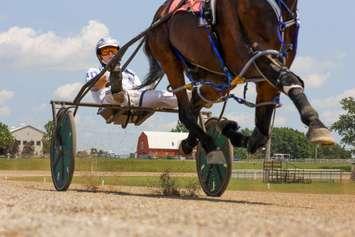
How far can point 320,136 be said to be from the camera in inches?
309

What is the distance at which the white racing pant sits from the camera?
11.9 metres

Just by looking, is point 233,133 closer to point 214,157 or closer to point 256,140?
Answer: point 214,157

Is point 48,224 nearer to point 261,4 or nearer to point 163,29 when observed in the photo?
point 261,4

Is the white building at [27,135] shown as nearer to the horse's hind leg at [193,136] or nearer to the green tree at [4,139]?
the green tree at [4,139]

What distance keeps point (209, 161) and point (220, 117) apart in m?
1.10

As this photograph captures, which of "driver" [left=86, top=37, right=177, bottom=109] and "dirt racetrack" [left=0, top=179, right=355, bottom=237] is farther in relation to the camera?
"driver" [left=86, top=37, right=177, bottom=109]

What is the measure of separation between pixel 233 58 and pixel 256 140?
1.17 metres

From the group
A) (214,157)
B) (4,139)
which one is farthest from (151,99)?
(4,139)

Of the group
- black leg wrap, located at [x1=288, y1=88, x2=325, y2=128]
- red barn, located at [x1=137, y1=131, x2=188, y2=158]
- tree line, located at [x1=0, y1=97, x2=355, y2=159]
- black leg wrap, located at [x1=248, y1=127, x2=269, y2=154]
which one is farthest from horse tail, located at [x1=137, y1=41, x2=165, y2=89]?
tree line, located at [x1=0, y1=97, x2=355, y2=159]

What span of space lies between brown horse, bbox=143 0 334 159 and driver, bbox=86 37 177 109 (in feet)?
2.06

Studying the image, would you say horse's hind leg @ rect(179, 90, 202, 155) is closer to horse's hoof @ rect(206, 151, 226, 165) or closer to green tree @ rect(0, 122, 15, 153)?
horse's hoof @ rect(206, 151, 226, 165)

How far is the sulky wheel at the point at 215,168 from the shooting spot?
36.1 ft

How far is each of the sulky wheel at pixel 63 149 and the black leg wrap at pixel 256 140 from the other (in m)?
3.03

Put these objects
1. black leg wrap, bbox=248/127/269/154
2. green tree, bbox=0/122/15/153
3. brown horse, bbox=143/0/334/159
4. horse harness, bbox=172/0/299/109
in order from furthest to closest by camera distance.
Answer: green tree, bbox=0/122/15/153 < black leg wrap, bbox=248/127/269/154 < horse harness, bbox=172/0/299/109 < brown horse, bbox=143/0/334/159
